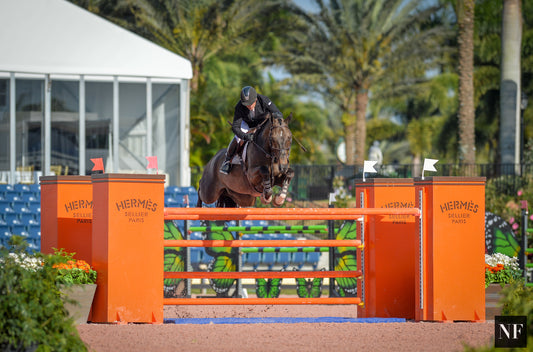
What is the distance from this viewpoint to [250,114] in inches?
320

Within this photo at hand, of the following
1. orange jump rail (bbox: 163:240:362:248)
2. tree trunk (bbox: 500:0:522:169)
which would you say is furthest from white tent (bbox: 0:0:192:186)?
tree trunk (bbox: 500:0:522:169)

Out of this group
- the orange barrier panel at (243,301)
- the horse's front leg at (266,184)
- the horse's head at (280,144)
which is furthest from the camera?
the horse's front leg at (266,184)

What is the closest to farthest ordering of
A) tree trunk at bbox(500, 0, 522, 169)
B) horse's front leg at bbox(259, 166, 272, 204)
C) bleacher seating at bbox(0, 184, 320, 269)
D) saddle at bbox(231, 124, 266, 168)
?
1. horse's front leg at bbox(259, 166, 272, 204)
2. saddle at bbox(231, 124, 266, 168)
3. bleacher seating at bbox(0, 184, 320, 269)
4. tree trunk at bbox(500, 0, 522, 169)

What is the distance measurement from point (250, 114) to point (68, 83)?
10413 millimetres

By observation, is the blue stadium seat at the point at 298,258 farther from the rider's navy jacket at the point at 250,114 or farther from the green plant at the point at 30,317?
the green plant at the point at 30,317

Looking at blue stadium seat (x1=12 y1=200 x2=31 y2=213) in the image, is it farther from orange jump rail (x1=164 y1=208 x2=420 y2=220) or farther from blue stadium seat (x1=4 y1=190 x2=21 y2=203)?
orange jump rail (x1=164 y1=208 x2=420 y2=220)

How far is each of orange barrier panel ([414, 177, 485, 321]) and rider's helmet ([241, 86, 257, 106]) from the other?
2158 mm

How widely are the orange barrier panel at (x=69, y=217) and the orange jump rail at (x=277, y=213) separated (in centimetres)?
117

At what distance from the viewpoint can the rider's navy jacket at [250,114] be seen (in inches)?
315

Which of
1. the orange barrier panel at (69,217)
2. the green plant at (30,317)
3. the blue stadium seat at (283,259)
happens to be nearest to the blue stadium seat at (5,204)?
the blue stadium seat at (283,259)

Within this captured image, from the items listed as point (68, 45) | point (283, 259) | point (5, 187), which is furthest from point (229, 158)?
point (68, 45)

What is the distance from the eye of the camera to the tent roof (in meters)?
16.8

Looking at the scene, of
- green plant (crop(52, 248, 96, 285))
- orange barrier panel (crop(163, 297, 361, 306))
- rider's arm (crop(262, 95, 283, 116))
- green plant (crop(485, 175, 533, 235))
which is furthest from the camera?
green plant (crop(485, 175, 533, 235))

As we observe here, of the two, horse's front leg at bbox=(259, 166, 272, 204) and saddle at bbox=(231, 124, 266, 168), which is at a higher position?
saddle at bbox=(231, 124, 266, 168)
